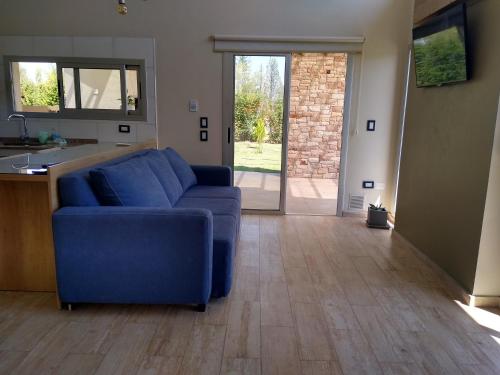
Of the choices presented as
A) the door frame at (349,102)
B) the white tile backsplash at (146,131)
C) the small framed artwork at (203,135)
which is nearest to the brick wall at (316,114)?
the door frame at (349,102)

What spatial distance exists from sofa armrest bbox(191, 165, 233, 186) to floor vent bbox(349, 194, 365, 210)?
156cm

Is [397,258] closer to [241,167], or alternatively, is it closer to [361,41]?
[241,167]

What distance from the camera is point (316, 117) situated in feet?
22.1

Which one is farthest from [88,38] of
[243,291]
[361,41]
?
[243,291]

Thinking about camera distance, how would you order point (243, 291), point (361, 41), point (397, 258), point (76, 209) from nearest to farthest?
point (76, 209) < point (243, 291) < point (397, 258) < point (361, 41)

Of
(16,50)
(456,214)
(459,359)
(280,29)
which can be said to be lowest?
(459,359)

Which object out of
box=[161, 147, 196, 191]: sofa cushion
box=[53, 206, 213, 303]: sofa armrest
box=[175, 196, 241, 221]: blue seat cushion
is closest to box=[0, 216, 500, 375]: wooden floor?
box=[53, 206, 213, 303]: sofa armrest

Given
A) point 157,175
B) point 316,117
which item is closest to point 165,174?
point 157,175

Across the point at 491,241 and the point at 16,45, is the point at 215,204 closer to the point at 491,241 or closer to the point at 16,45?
the point at 491,241

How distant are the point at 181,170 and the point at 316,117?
392 centimetres

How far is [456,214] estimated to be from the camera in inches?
102

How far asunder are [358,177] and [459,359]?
2704mm

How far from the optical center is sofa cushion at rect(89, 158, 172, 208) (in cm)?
216

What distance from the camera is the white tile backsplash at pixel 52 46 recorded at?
158 inches
